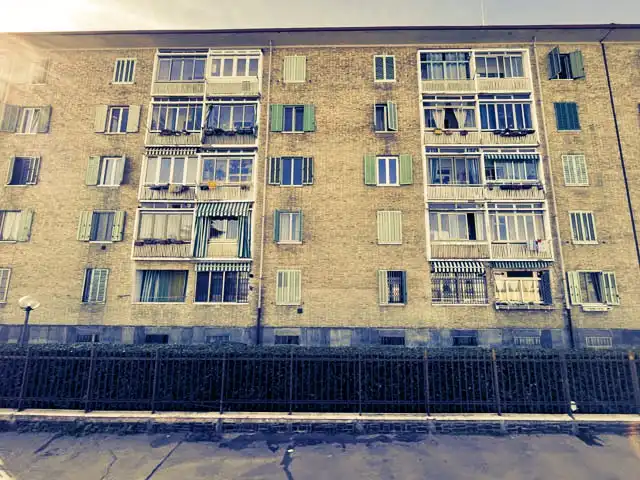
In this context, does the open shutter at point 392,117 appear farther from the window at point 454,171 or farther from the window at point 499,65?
the window at point 499,65

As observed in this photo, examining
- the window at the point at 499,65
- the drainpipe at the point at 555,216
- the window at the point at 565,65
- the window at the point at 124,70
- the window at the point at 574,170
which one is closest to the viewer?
the drainpipe at the point at 555,216

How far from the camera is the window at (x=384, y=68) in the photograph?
75.4 feet

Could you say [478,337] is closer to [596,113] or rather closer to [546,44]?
[596,113]

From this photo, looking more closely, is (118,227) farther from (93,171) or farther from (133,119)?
(133,119)

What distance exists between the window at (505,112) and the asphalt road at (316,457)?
1857cm

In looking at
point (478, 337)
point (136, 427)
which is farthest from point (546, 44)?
point (136, 427)

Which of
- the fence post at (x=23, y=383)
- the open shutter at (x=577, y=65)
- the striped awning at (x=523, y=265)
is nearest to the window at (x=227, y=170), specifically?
the fence post at (x=23, y=383)

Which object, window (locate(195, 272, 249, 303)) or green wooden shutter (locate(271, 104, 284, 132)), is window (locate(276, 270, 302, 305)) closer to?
window (locate(195, 272, 249, 303))

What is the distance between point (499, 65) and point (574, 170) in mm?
8451

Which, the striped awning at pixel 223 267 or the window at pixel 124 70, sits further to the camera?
the window at pixel 124 70

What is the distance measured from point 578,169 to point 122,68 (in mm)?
30539

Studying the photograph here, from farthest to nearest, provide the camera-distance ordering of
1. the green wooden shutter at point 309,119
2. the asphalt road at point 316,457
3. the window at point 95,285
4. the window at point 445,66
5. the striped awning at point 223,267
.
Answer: the window at point 445,66
the green wooden shutter at point 309,119
the striped awning at point 223,267
the window at point 95,285
the asphalt road at point 316,457

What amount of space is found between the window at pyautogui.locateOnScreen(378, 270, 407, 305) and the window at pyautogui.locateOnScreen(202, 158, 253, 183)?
34.2ft

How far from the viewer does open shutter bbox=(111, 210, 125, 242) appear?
2127 cm
